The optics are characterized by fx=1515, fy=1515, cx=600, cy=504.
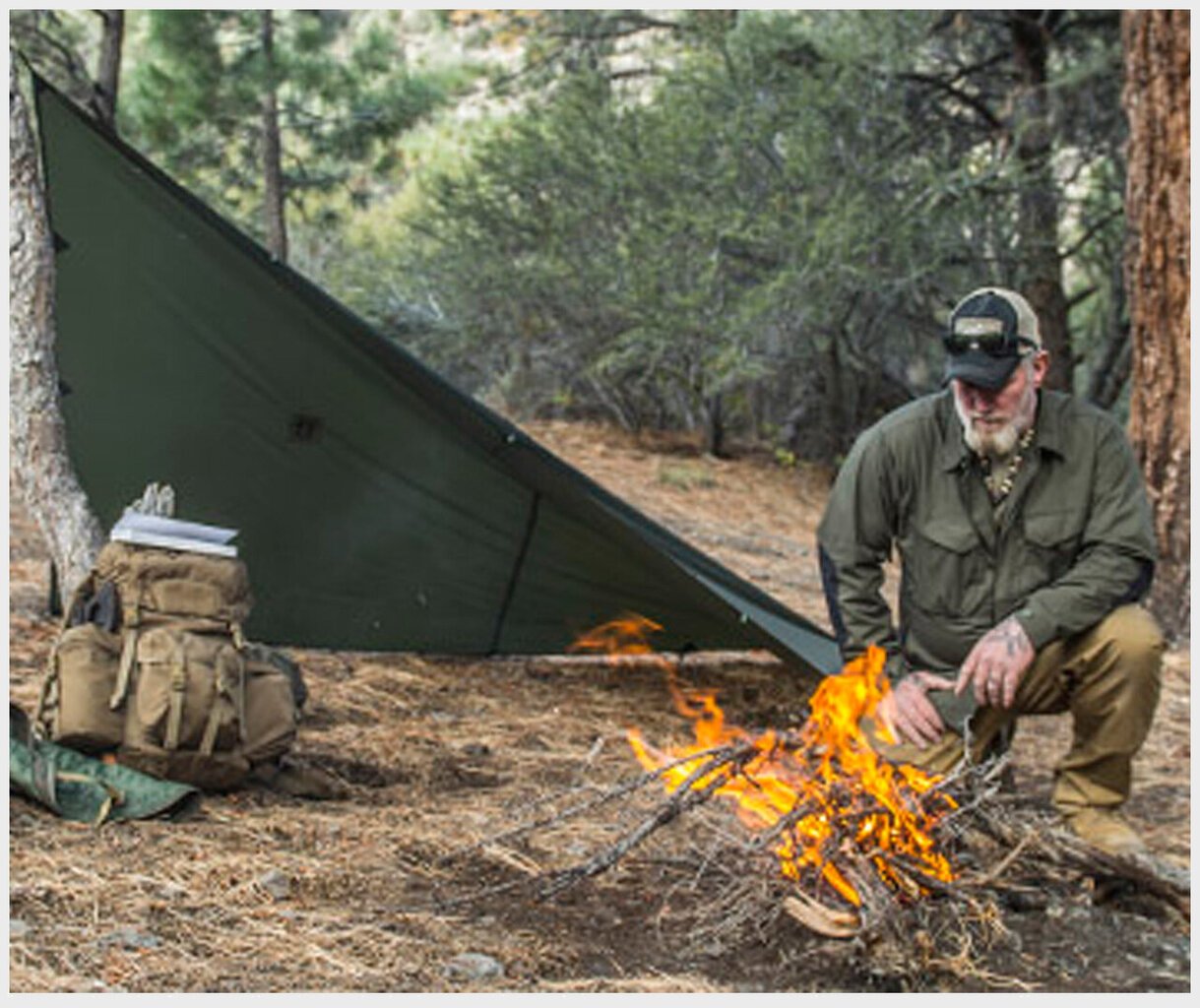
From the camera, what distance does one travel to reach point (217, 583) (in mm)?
3479

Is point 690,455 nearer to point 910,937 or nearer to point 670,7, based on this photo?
point 670,7

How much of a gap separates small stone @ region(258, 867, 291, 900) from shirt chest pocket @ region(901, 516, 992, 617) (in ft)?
5.09

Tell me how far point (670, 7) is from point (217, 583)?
28.2 feet

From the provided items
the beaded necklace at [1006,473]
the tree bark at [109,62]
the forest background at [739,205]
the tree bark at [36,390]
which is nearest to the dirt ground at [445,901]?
the tree bark at [36,390]

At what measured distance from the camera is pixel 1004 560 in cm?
340

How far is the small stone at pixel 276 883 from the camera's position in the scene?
281cm

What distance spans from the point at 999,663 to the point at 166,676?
5.89 ft

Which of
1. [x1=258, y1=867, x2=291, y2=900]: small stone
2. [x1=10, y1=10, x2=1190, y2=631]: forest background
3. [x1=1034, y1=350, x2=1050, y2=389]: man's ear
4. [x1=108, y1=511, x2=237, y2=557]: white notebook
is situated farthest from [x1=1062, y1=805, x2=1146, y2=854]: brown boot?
[x1=10, y1=10, x2=1190, y2=631]: forest background

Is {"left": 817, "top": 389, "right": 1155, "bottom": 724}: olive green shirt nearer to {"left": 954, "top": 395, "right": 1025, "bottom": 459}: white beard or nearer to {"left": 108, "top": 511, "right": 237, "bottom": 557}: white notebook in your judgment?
{"left": 954, "top": 395, "right": 1025, "bottom": 459}: white beard

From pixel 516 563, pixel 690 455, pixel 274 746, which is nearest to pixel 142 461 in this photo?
pixel 516 563

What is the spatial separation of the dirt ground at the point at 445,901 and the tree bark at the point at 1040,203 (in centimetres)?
513

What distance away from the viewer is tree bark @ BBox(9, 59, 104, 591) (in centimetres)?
420

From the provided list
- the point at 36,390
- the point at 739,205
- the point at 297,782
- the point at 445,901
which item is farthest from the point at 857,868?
the point at 739,205

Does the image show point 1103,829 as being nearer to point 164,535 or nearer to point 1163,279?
point 164,535
